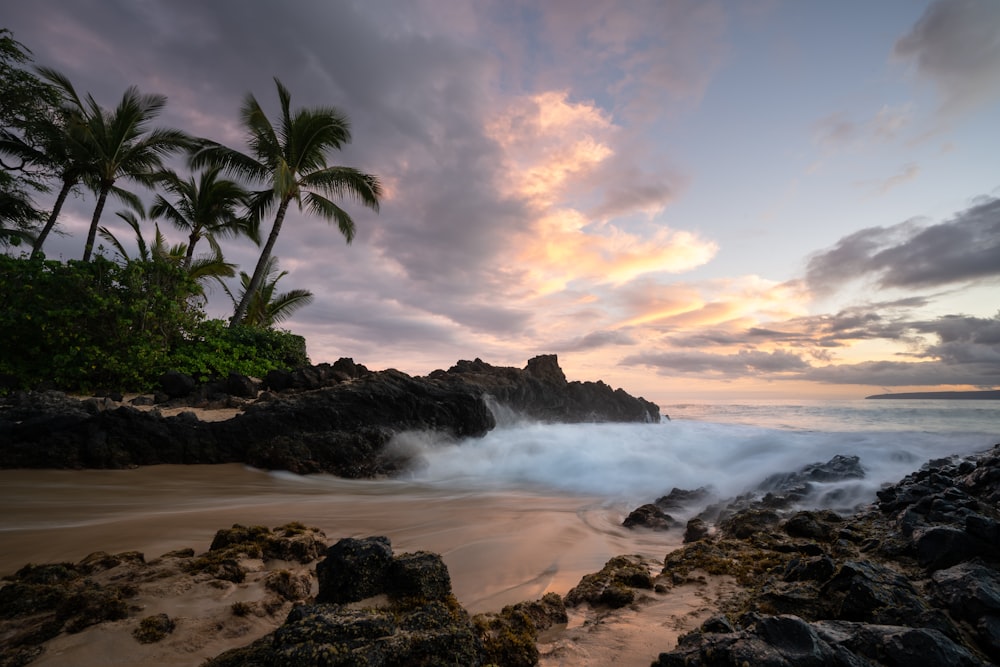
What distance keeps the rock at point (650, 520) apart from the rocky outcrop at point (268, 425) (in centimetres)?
495

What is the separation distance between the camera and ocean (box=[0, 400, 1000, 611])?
12.5ft

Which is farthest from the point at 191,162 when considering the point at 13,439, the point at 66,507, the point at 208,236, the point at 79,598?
the point at 79,598

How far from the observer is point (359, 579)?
246 centimetres

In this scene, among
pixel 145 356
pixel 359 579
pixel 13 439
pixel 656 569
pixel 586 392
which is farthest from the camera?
pixel 586 392

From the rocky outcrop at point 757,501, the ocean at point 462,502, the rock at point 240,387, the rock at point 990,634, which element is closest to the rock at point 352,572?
the ocean at point 462,502

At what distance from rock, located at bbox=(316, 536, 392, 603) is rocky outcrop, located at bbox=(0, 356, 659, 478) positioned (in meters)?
6.00

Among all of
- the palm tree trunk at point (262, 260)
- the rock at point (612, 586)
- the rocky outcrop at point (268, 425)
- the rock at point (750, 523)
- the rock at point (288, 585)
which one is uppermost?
the palm tree trunk at point (262, 260)

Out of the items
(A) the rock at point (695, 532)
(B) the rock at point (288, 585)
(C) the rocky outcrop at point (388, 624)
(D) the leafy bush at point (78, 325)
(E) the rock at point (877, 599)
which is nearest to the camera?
(C) the rocky outcrop at point (388, 624)

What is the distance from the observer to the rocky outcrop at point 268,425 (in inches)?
253

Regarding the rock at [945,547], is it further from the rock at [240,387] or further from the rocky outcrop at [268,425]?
the rock at [240,387]

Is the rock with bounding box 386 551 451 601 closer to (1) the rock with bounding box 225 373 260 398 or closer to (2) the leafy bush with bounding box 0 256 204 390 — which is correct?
(1) the rock with bounding box 225 373 260 398

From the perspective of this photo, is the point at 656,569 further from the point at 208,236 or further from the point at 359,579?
the point at 208,236

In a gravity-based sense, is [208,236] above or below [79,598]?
above

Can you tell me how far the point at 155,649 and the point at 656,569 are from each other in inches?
151
